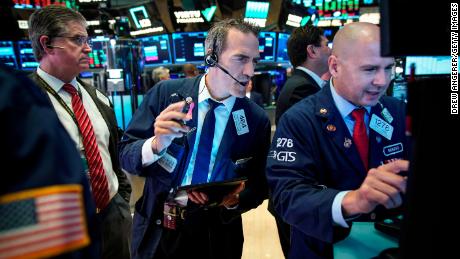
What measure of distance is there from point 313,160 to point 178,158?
71 centimetres

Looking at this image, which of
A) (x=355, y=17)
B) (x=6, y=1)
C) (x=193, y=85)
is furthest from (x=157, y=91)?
(x=355, y=17)

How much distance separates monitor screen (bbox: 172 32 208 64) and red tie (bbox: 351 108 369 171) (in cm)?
753

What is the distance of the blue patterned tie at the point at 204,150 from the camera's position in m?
1.81

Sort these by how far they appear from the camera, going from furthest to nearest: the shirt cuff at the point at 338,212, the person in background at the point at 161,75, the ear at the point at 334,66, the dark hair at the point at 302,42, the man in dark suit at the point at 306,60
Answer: the person in background at the point at 161,75 < the dark hair at the point at 302,42 < the man in dark suit at the point at 306,60 < the ear at the point at 334,66 < the shirt cuff at the point at 338,212

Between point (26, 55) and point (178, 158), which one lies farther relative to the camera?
A: point (26, 55)

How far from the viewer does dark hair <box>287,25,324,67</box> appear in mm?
3088

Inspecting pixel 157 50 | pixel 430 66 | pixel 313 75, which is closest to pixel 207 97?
pixel 313 75

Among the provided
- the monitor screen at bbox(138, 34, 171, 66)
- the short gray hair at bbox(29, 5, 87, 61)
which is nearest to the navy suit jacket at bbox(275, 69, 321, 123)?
the short gray hair at bbox(29, 5, 87, 61)

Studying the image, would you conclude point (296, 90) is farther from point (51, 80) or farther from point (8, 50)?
point (8, 50)

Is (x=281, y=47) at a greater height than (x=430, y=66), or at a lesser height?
greater

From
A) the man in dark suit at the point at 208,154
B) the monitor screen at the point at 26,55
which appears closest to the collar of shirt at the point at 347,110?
the man in dark suit at the point at 208,154

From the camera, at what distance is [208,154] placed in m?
1.83

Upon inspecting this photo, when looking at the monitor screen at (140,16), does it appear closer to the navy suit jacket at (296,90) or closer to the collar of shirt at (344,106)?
the navy suit jacket at (296,90)

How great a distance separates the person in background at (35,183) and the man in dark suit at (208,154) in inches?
44.8
